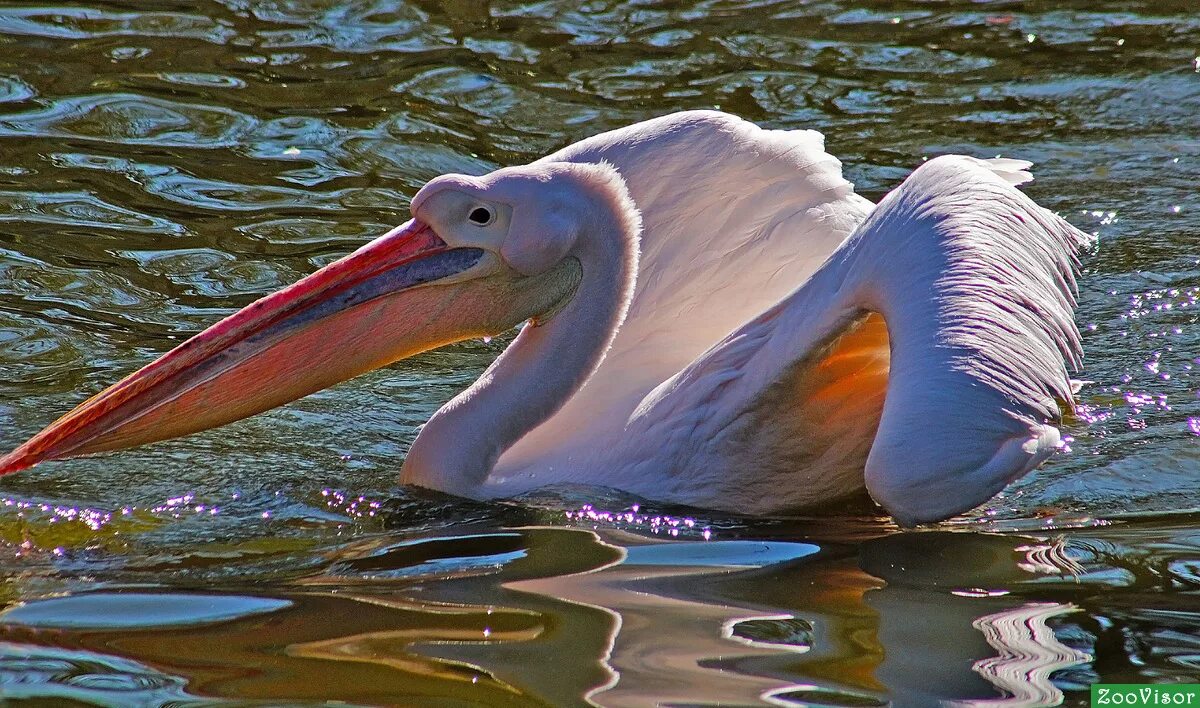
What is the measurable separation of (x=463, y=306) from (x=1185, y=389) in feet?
7.21

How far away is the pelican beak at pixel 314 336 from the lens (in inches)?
156

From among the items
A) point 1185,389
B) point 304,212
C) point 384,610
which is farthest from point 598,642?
point 304,212

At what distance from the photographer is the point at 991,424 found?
3072mm

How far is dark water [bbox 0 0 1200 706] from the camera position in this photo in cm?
267

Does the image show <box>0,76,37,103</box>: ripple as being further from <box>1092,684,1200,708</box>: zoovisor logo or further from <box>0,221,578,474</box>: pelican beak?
<box>1092,684,1200,708</box>: zoovisor logo

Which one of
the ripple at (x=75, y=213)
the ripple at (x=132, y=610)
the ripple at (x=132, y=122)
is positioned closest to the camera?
the ripple at (x=132, y=610)

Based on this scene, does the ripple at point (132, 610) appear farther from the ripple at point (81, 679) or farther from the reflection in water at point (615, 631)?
the ripple at point (81, 679)

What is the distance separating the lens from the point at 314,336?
4031 mm

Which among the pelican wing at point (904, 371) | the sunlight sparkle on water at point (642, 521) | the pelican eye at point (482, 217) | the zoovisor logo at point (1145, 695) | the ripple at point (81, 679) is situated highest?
the pelican eye at point (482, 217)

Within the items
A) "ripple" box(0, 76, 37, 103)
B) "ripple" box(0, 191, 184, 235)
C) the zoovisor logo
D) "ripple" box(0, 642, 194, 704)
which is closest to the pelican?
the zoovisor logo

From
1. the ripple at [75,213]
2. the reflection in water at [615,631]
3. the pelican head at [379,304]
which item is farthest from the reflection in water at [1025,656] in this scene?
the ripple at [75,213]

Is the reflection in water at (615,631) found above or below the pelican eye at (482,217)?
below

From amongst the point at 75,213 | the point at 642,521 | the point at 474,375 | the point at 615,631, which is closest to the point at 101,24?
the point at 75,213

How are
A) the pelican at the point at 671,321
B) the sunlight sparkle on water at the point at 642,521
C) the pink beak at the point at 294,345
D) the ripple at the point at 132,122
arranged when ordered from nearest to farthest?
the pelican at the point at 671,321, the sunlight sparkle on water at the point at 642,521, the pink beak at the point at 294,345, the ripple at the point at 132,122
